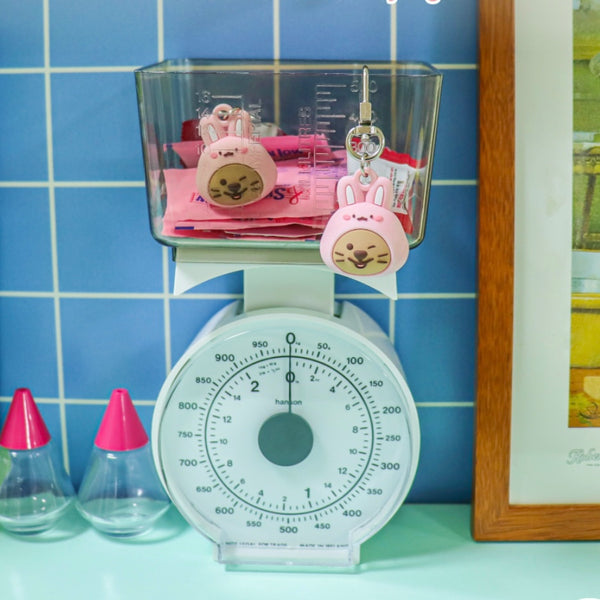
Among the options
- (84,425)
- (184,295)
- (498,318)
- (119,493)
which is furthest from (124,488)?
(498,318)

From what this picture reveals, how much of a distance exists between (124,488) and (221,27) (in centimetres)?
53

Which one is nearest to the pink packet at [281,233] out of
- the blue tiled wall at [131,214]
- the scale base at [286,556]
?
the blue tiled wall at [131,214]

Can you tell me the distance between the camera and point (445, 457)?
0.99 metres

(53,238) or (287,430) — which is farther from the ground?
(53,238)

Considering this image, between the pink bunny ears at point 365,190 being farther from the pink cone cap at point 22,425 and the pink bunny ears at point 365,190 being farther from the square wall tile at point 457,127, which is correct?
the pink cone cap at point 22,425

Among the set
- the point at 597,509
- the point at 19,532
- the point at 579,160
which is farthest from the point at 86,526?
the point at 579,160

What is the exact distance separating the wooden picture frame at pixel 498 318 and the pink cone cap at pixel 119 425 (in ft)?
1.25

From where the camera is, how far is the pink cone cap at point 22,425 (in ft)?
2.87

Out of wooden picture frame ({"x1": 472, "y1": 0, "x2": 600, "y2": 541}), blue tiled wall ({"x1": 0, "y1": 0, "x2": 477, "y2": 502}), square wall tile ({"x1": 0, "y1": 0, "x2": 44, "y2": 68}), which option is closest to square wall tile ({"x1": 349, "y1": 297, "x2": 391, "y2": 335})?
blue tiled wall ({"x1": 0, "y1": 0, "x2": 477, "y2": 502})

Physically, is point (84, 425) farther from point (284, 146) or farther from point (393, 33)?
point (393, 33)

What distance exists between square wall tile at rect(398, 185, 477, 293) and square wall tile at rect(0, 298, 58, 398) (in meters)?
0.43

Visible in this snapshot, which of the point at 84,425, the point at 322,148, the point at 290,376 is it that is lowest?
the point at 84,425

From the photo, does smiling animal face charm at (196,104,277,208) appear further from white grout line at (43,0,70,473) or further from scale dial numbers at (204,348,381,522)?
white grout line at (43,0,70,473)

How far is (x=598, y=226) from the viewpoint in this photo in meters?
0.89
